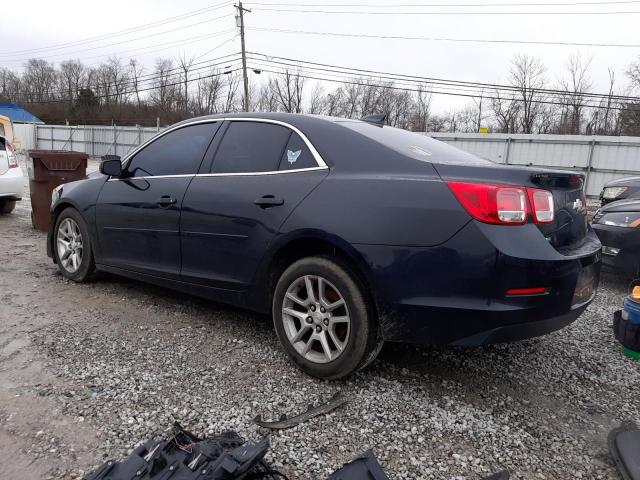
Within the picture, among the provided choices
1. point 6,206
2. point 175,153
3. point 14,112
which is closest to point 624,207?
point 175,153

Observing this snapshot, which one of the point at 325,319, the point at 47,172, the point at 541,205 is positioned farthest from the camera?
the point at 47,172

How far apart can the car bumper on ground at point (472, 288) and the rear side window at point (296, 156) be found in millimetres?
745

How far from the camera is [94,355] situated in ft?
10.5

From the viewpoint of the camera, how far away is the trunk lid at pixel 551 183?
8.32ft

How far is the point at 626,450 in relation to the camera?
2.27m

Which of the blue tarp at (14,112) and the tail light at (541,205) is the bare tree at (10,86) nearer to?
the blue tarp at (14,112)

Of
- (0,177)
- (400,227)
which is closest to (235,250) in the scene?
(400,227)

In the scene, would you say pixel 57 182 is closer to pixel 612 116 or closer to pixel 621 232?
pixel 621 232

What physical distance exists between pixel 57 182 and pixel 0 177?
1.87 m

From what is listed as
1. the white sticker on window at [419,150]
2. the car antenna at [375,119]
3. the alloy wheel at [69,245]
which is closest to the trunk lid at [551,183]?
the white sticker on window at [419,150]

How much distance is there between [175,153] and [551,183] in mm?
2723

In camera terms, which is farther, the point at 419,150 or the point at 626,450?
the point at 419,150

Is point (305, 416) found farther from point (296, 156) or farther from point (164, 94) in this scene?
point (164, 94)

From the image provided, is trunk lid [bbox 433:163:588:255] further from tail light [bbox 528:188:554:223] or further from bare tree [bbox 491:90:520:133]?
bare tree [bbox 491:90:520:133]
